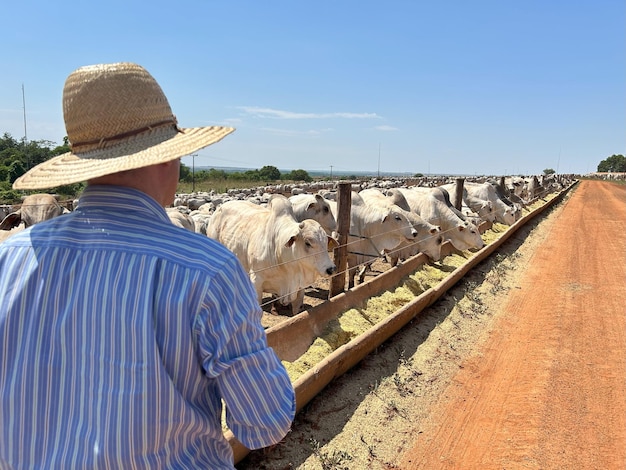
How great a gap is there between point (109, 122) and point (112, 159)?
123 millimetres

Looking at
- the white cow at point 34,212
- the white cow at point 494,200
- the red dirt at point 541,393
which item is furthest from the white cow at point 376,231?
the white cow at point 494,200

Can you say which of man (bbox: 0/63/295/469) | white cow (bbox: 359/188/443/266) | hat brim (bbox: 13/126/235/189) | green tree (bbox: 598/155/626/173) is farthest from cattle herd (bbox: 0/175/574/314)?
green tree (bbox: 598/155/626/173)

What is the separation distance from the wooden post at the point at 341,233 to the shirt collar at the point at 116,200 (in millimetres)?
5389

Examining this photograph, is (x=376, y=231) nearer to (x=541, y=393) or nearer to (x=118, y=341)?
(x=541, y=393)

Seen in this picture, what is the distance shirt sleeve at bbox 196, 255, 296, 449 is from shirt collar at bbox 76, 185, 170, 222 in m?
0.30

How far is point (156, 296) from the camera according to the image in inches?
46.6

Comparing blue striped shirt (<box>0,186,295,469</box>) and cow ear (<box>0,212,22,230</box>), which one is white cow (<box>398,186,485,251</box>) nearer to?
cow ear (<box>0,212,22,230</box>)

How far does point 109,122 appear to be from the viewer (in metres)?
1.31

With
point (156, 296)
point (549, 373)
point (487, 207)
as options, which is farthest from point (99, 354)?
point (487, 207)

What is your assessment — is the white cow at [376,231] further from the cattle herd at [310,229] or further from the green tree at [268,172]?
the green tree at [268,172]

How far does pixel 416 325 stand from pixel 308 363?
2.23m

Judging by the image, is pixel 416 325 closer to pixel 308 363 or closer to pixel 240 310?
pixel 308 363

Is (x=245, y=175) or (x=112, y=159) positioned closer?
(x=112, y=159)

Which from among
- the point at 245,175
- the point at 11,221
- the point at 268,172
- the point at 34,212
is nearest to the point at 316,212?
the point at 34,212
